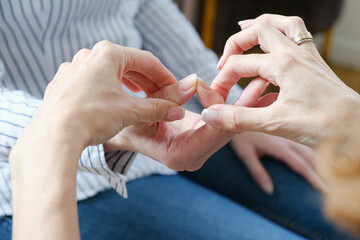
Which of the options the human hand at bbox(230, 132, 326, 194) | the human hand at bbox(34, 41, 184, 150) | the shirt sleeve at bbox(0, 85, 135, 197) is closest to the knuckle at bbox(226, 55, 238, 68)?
the human hand at bbox(34, 41, 184, 150)

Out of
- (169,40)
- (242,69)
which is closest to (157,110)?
(242,69)

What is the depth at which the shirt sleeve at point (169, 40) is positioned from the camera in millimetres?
1020

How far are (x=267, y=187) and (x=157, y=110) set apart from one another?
1.25 ft

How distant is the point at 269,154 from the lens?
2.98ft

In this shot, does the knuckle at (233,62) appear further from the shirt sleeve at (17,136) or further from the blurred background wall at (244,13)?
the blurred background wall at (244,13)

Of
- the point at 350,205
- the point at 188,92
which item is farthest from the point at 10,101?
the point at 350,205

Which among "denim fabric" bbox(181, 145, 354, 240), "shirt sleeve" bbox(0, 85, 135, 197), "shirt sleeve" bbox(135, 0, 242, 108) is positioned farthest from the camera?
"shirt sleeve" bbox(135, 0, 242, 108)

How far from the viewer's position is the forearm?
0.42 metres

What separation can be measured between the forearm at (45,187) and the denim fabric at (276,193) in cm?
48

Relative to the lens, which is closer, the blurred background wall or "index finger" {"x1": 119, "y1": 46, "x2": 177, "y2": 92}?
"index finger" {"x1": 119, "y1": 46, "x2": 177, "y2": 92}

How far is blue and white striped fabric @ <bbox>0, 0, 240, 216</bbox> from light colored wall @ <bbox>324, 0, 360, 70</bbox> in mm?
2237

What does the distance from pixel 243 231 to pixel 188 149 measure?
22cm

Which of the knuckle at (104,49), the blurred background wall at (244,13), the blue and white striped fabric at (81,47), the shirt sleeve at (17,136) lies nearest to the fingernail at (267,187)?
the blue and white striped fabric at (81,47)

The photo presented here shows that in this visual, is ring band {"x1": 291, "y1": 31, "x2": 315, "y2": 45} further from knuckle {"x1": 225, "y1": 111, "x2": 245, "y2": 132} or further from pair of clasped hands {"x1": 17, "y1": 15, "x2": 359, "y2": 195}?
knuckle {"x1": 225, "y1": 111, "x2": 245, "y2": 132}
